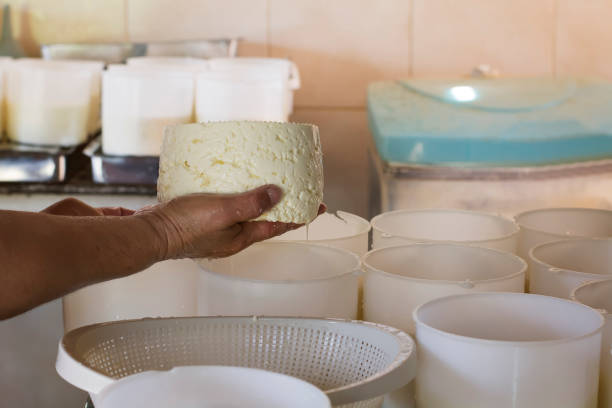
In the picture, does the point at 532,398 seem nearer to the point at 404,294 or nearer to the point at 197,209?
the point at 404,294

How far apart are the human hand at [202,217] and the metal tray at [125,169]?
103 cm

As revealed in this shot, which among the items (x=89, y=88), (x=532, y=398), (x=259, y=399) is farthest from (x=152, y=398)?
(x=89, y=88)

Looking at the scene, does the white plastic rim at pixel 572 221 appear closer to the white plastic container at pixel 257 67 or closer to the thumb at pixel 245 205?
the thumb at pixel 245 205

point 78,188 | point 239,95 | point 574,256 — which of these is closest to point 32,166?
point 78,188

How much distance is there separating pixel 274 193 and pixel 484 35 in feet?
6.78

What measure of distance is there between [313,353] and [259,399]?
0.22 meters

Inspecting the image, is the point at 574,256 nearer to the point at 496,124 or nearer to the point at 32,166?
the point at 496,124

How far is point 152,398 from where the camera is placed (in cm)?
63

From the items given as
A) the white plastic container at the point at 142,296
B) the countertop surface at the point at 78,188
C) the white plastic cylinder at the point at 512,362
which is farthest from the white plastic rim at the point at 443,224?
the countertop surface at the point at 78,188

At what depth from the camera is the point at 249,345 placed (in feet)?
2.90

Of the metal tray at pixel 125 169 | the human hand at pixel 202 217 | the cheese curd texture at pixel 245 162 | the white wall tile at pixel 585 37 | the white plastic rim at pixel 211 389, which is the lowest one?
the metal tray at pixel 125 169

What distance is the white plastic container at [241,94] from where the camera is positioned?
76.0 inches

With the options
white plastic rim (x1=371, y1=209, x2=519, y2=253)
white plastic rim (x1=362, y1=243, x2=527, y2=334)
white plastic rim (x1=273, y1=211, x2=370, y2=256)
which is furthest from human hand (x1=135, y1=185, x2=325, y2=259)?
white plastic rim (x1=371, y1=209, x2=519, y2=253)

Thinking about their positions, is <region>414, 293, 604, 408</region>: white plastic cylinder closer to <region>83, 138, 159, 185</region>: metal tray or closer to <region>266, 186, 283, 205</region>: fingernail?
<region>266, 186, 283, 205</region>: fingernail
